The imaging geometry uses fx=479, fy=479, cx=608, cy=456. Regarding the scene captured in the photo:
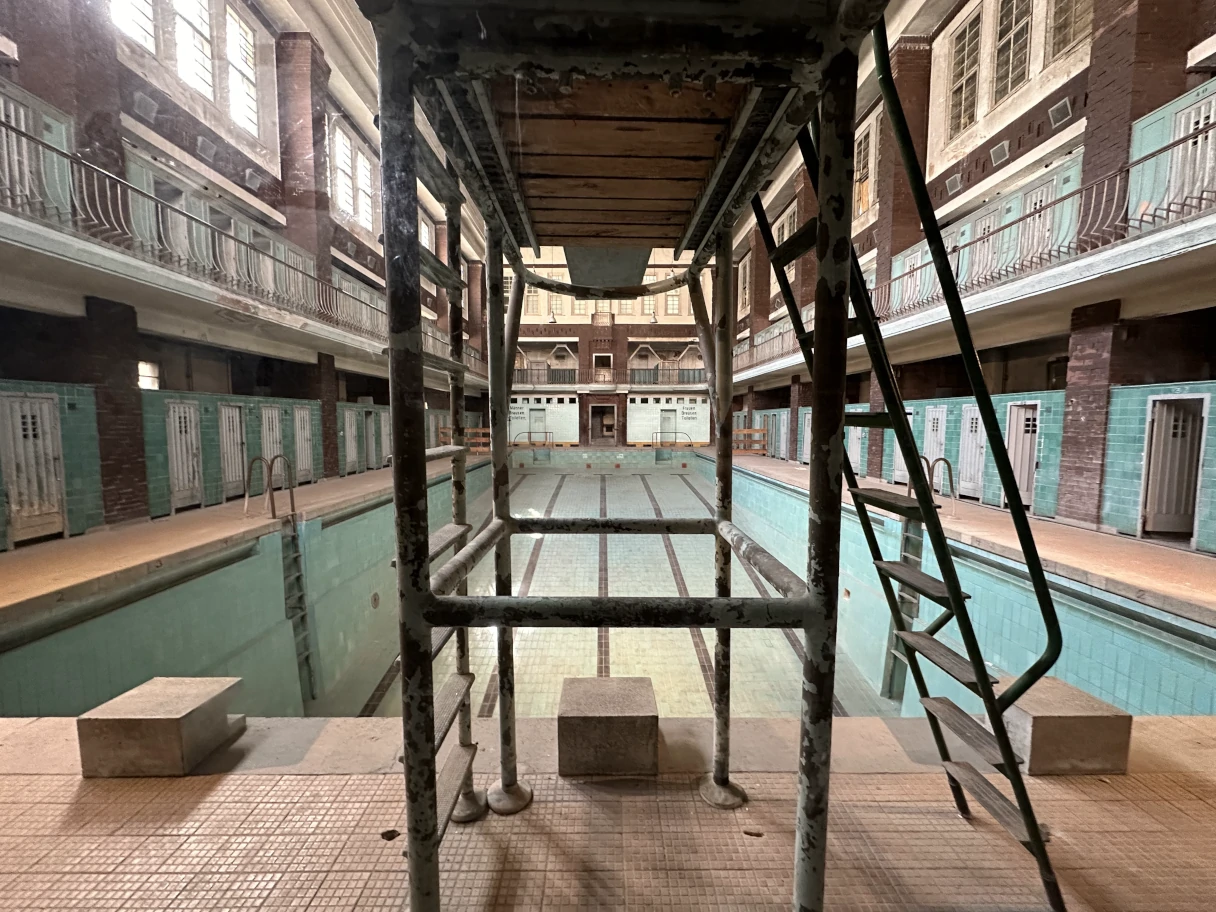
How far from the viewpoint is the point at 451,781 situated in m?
1.38

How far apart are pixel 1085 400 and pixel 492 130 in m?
7.74

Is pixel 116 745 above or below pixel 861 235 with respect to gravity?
below

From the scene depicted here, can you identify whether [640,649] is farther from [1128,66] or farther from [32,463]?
[1128,66]

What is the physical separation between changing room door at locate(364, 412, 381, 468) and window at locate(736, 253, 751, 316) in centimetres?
1380

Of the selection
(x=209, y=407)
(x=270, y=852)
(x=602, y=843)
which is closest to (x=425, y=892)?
(x=602, y=843)

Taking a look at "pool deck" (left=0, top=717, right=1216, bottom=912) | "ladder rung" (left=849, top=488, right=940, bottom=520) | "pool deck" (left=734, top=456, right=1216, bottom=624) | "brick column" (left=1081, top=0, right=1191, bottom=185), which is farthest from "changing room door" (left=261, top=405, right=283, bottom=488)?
"brick column" (left=1081, top=0, right=1191, bottom=185)

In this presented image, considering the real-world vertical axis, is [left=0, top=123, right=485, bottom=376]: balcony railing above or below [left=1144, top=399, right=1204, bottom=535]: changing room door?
above

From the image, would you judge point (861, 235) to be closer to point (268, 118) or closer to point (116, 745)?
point (268, 118)

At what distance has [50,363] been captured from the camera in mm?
5828

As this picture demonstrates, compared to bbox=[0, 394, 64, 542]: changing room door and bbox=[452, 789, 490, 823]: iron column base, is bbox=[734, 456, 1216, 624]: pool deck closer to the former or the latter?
bbox=[452, 789, 490, 823]: iron column base

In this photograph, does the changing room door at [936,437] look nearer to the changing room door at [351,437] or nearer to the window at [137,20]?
the changing room door at [351,437]

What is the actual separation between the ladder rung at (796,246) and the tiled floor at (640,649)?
1.74m

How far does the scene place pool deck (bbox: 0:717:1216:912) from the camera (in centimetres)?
138

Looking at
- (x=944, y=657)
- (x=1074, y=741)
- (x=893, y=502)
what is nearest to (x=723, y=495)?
(x=893, y=502)
